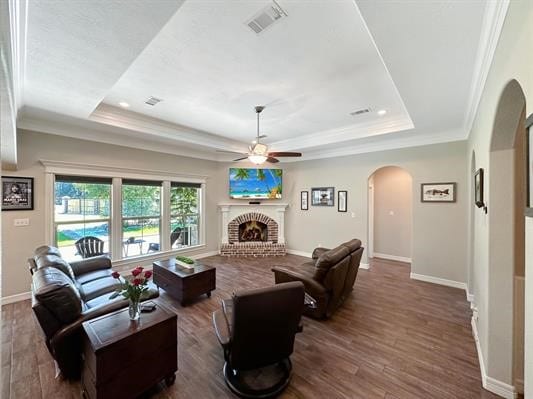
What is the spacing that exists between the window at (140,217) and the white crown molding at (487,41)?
18.6 feet

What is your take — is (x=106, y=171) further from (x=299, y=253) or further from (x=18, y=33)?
(x=299, y=253)

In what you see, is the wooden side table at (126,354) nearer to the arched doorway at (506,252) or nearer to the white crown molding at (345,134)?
the arched doorway at (506,252)

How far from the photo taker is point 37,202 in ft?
12.5

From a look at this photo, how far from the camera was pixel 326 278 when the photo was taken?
9.99ft

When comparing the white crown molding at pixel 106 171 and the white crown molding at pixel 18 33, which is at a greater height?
the white crown molding at pixel 18 33

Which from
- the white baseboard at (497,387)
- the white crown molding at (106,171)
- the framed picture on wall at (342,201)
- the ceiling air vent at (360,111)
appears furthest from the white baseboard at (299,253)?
the white baseboard at (497,387)

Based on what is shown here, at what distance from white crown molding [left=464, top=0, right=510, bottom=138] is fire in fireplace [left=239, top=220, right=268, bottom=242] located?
5.37 m

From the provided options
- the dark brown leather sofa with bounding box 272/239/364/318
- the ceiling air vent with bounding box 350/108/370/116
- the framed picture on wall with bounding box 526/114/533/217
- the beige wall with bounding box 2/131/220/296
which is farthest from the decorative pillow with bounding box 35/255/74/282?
the ceiling air vent with bounding box 350/108/370/116

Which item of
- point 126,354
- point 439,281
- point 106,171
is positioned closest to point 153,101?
point 106,171

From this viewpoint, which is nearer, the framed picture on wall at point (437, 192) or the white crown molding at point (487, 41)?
the white crown molding at point (487, 41)

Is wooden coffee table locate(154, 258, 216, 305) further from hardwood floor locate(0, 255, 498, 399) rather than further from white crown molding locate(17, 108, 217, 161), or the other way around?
white crown molding locate(17, 108, 217, 161)

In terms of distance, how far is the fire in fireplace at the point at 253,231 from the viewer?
22.4ft

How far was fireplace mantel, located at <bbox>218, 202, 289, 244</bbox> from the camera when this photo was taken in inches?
259

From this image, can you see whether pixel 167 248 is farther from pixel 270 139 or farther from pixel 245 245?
pixel 270 139
